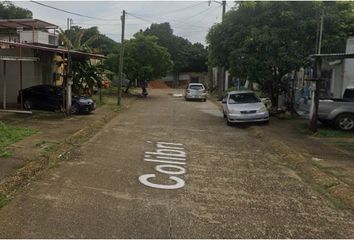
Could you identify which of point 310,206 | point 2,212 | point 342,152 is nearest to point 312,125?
point 342,152

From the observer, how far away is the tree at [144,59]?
39000mm

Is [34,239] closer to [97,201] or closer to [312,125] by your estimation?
[97,201]

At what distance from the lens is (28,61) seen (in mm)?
24469

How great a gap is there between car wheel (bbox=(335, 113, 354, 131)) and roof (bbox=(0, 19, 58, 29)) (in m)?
17.5

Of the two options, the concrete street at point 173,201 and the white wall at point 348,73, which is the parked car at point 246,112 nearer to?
the white wall at point 348,73

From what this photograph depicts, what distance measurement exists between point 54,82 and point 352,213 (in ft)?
78.6

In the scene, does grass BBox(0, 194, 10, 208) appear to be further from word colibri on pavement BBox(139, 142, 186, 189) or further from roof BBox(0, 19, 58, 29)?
roof BBox(0, 19, 58, 29)

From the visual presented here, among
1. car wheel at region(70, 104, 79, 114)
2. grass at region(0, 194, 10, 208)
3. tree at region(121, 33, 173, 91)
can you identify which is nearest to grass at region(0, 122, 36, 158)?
grass at region(0, 194, 10, 208)

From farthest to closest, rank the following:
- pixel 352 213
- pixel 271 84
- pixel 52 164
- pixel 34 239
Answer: pixel 271 84, pixel 52 164, pixel 352 213, pixel 34 239

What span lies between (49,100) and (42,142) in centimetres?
1042

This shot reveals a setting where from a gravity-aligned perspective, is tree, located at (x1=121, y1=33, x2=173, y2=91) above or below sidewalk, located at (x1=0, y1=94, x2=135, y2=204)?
above

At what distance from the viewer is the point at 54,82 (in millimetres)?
28297

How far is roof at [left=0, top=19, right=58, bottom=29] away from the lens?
2546cm

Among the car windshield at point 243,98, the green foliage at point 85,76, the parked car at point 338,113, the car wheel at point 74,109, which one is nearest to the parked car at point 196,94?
the green foliage at point 85,76
